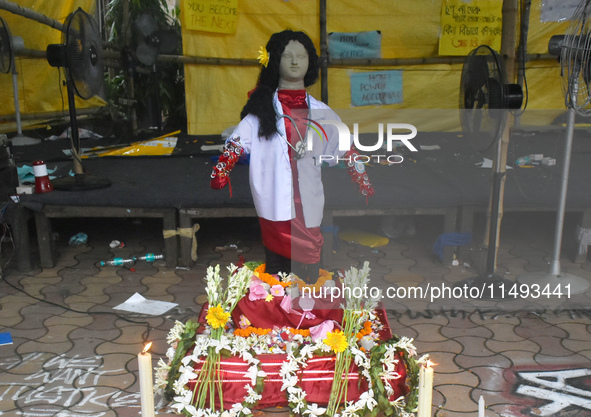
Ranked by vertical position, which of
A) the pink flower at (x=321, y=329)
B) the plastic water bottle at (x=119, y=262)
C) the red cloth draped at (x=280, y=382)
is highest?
the pink flower at (x=321, y=329)

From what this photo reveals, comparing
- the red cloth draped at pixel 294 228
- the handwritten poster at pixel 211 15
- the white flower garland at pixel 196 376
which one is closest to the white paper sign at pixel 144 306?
the red cloth draped at pixel 294 228

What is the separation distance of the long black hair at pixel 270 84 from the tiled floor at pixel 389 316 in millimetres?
1263

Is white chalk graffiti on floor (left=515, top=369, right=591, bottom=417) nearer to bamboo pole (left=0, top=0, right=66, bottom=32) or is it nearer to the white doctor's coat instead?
the white doctor's coat

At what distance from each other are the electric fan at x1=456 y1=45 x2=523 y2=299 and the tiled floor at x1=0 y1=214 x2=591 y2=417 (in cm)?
23

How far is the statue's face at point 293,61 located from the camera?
299 centimetres

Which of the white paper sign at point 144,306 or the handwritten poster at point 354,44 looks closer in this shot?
the white paper sign at point 144,306

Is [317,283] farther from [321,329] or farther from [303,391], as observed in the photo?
[303,391]

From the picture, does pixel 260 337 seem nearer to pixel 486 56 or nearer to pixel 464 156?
pixel 486 56

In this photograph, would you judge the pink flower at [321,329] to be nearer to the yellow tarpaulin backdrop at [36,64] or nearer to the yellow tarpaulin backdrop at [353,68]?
the yellow tarpaulin backdrop at [353,68]

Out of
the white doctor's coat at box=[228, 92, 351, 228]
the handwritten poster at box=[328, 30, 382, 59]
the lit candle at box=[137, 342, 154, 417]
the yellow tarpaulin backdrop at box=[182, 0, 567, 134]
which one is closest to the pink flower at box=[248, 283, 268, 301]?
the white doctor's coat at box=[228, 92, 351, 228]

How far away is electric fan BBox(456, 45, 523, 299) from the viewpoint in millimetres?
3295

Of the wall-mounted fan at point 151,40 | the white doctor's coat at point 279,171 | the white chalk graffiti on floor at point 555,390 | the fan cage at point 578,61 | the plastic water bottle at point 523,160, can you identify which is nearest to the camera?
the white chalk graffiti on floor at point 555,390

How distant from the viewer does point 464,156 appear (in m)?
5.52

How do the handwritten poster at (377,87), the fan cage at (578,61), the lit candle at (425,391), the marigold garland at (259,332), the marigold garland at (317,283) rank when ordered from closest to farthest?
the lit candle at (425,391)
the marigold garland at (259,332)
the marigold garland at (317,283)
the fan cage at (578,61)
the handwritten poster at (377,87)
